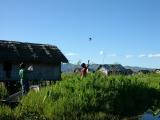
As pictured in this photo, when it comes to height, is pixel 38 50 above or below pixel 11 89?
above

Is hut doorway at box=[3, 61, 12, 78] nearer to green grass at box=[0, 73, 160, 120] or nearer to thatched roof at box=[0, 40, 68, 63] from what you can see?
thatched roof at box=[0, 40, 68, 63]

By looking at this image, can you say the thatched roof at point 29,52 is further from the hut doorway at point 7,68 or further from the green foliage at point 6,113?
the green foliage at point 6,113

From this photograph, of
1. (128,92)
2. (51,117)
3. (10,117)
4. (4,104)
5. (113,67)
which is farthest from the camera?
(113,67)

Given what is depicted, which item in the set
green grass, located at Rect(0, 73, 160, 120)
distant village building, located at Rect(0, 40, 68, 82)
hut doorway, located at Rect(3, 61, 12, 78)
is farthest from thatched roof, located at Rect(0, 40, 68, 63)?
green grass, located at Rect(0, 73, 160, 120)

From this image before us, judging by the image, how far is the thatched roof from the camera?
30741mm

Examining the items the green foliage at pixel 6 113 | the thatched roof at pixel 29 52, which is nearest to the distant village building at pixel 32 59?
the thatched roof at pixel 29 52

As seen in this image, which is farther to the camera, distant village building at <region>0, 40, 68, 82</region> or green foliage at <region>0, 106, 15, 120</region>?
distant village building at <region>0, 40, 68, 82</region>

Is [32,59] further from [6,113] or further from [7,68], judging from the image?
[6,113]

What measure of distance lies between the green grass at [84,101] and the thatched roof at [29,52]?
14007 millimetres

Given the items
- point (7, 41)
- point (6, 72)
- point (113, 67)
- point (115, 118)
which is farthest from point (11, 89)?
point (113, 67)

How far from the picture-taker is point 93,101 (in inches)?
601

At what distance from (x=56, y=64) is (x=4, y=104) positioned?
737 inches

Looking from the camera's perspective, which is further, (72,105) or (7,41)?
(7,41)

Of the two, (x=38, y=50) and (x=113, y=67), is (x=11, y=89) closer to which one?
(x=38, y=50)
